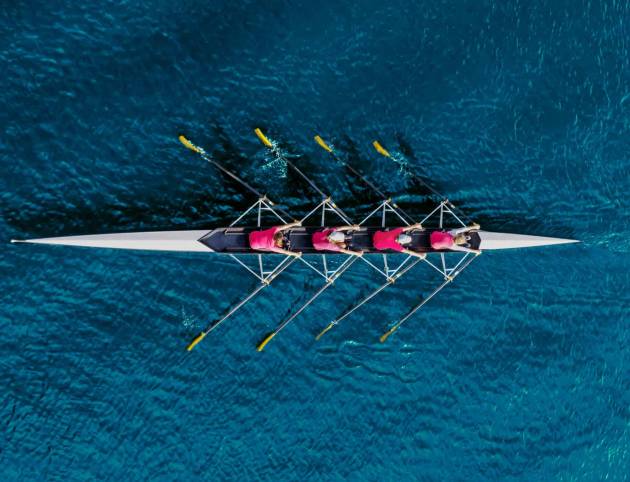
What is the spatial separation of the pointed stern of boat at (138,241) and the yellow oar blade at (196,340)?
2655 mm

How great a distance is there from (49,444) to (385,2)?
17.3m

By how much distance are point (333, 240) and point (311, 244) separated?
1.55 metres

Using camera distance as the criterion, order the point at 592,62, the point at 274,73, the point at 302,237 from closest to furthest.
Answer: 1. the point at 302,237
2. the point at 274,73
3. the point at 592,62

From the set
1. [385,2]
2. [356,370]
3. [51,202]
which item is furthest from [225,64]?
[356,370]

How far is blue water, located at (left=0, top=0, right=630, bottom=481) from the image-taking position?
59.4 feet

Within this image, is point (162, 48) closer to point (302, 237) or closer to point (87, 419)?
point (302, 237)

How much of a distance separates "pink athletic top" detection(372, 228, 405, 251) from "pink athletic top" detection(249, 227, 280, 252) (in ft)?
9.35

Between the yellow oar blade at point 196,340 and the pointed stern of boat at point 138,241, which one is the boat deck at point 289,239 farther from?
the yellow oar blade at point 196,340

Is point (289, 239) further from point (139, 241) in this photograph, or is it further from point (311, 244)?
point (139, 241)

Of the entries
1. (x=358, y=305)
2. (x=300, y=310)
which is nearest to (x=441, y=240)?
(x=358, y=305)

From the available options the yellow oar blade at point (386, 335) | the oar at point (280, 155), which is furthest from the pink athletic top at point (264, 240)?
the yellow oar blade at point (386, 335)

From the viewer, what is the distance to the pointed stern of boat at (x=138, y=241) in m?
17.5

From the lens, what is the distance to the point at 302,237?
57.3ft

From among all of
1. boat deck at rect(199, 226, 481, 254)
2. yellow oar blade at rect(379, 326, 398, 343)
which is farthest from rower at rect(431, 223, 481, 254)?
yellow oar blade at rect(379, 326, 398, 343)
